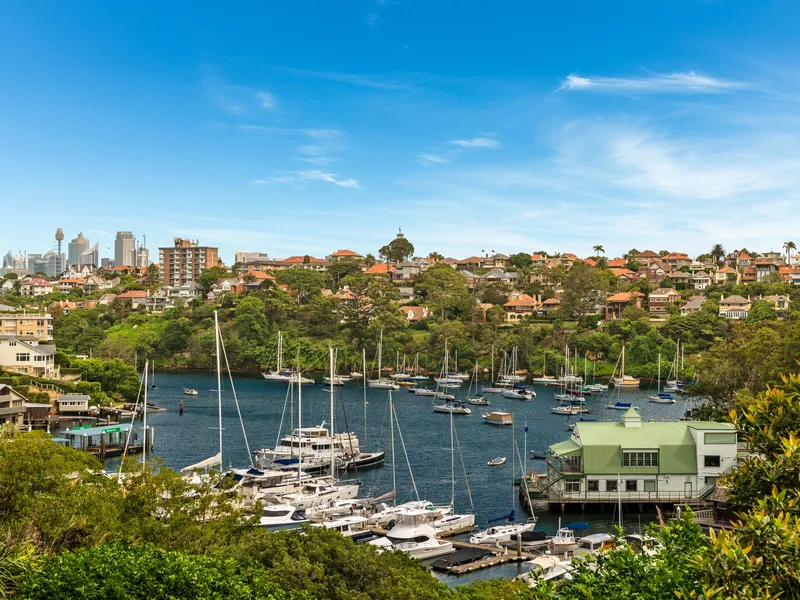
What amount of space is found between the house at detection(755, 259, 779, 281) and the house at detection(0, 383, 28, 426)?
91951mm

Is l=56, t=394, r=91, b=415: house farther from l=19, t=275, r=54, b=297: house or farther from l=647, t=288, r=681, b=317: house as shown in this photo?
l=19, t=275, r=54, b=297: house

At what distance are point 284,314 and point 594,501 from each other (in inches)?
2744

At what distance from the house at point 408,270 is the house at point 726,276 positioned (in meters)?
42.4

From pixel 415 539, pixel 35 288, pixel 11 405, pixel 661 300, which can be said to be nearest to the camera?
pixel 415 539

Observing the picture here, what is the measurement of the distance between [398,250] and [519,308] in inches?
1451

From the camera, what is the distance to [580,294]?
318 ft

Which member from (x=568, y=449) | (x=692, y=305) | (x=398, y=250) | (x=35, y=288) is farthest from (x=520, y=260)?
(x=568, y=449)

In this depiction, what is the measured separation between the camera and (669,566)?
9609 millimetres

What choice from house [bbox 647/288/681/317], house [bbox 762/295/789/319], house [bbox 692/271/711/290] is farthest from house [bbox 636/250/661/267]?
house [bbox 762/295/789/319]

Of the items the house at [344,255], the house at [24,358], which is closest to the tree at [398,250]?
the house at [344,255]

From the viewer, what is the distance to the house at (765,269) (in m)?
110

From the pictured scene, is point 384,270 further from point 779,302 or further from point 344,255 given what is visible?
point 779,302

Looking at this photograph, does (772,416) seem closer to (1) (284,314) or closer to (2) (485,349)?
(2) (485,349)

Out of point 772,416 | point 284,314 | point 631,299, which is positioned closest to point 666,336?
point 631,299
